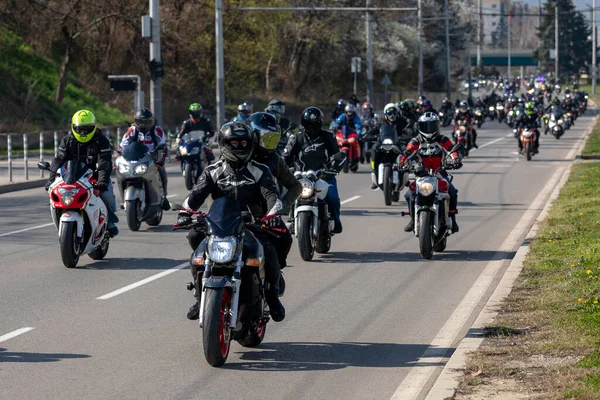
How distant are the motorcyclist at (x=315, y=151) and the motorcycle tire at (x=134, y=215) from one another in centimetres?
323

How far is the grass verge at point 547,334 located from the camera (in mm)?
7383

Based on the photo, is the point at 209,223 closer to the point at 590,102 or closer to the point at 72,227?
the point at 72,227

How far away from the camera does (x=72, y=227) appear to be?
517 inches

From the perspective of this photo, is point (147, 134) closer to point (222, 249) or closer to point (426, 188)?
point (426, 188)

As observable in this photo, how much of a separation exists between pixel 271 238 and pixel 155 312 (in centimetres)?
221

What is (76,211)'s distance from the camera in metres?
13.3

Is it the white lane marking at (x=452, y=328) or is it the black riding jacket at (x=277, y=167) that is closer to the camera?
the white lane marking at (x=452, y=328)

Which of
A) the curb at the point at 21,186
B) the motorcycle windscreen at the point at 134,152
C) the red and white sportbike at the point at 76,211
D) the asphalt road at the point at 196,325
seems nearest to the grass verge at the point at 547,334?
the asphalt road at the point at 196,325

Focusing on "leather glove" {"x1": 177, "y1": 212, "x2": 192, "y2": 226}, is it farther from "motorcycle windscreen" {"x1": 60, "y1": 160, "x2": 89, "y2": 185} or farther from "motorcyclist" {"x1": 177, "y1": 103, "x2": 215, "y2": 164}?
"motorcyclist" {"x1": 177, "y1": 103, "x2": 215, "y2": 164}

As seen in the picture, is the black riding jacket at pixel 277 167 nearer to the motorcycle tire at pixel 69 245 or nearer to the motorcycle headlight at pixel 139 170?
the motorcycle tire at pixel 69 245

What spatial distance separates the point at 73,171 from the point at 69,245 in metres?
0.79

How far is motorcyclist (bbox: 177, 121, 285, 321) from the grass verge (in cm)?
155

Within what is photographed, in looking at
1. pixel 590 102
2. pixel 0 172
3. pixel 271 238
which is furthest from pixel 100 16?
pixel 590 102

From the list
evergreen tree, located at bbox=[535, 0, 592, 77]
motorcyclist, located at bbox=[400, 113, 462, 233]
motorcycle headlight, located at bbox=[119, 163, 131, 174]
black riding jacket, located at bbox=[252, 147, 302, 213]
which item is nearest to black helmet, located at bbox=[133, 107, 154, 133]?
motorcycle headlight, located at bbox=[119, 163, 131, 174]
